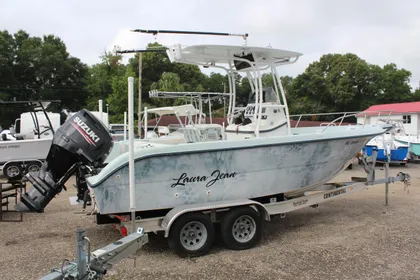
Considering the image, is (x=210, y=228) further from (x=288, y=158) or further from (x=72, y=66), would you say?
(x=72, y=66)

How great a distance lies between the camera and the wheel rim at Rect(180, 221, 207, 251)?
4824 mm

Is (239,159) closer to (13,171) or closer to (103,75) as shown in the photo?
(13,171)

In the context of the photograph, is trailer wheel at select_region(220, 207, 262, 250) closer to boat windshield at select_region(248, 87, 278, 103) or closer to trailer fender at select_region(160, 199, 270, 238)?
trailer fender at select_region(160, 199, 270, 238)

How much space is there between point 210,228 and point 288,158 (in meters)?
1.54

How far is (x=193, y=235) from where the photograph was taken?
4.90m

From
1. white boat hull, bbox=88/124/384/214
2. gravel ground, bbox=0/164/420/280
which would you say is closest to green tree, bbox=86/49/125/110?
gravel ground, bbox=0/164/420/280

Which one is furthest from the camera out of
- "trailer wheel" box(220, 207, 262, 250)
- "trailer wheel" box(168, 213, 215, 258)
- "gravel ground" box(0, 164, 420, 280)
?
"trailer wheel" box(220, 207, 262, 250)

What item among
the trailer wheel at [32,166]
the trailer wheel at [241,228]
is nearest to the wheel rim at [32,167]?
the trailer wheel at [32,166]

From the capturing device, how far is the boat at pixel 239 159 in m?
4.60

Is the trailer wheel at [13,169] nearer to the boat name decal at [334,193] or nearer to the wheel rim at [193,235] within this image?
the wheel rim at [193,235]

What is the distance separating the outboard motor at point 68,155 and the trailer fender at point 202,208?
1.33 m

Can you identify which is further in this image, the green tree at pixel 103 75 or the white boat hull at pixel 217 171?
the green tree at pixel 103 75

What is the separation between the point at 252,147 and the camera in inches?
201

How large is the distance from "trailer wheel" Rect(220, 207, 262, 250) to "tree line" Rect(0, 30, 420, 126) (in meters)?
22.3
